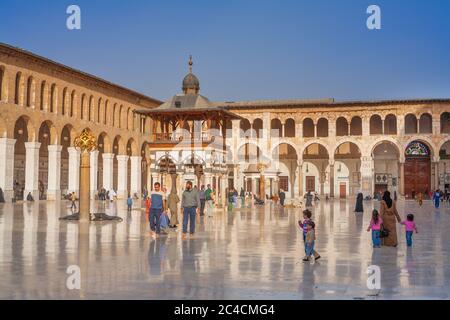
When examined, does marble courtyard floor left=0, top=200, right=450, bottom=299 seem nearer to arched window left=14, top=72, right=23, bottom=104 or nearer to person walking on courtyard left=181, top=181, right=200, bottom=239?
person walking on courtyard left=181, top=181, right=200, bottom=239

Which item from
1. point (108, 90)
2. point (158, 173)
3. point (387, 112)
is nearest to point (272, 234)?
point (158, 173)

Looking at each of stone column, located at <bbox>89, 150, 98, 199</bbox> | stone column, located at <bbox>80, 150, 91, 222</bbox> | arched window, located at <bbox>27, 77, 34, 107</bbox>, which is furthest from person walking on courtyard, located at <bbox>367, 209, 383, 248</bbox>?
stone column, located at <bbox>89, 150, 98, 199</bbox>

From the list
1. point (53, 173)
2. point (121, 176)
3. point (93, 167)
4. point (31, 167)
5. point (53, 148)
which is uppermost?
point (53, 148)

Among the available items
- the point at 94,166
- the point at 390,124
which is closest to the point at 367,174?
the point at 390,124

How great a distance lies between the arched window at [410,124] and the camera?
147ft

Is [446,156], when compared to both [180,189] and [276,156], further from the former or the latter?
[180,189]

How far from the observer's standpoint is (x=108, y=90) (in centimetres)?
3959

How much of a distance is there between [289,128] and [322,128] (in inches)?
109

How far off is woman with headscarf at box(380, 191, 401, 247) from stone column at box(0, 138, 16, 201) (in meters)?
23.4

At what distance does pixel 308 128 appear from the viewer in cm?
4794

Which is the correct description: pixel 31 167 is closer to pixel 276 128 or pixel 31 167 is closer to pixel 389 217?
pixel 276 128

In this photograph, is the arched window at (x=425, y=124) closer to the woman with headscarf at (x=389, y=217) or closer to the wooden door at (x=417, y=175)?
the wooden door at (x=417, y=175)

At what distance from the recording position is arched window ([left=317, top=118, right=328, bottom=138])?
156ft
